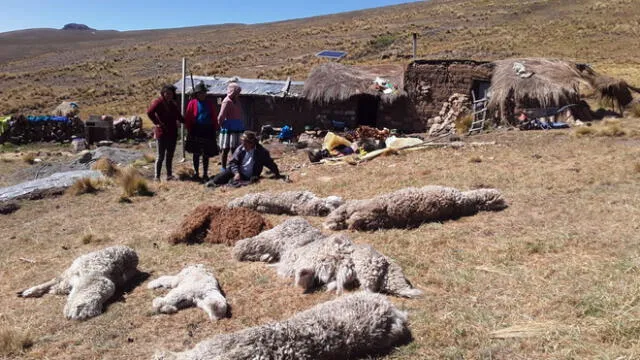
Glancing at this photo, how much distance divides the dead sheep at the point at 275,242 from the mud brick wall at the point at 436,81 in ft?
40.4

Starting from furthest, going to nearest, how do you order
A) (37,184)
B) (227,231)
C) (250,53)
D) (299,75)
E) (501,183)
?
1. (250,53)
2. (299,75)
3. (37,184)
4. (501,183)
5. (227,231)

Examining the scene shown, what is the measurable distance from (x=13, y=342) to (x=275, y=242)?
227cm

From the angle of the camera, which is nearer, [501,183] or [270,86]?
[501,183]

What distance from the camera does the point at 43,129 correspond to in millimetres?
21156

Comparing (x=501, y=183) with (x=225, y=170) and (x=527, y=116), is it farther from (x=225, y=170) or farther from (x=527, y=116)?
(x=527, y=116)

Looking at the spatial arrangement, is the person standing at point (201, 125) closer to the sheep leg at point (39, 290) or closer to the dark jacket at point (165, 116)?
the dark jacket at point (165, 116)

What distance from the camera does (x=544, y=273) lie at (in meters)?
4.15

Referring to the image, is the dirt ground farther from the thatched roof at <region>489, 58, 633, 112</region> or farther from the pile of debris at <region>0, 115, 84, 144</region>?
the pile of debris at <region>0, 115, 84, 144</region>

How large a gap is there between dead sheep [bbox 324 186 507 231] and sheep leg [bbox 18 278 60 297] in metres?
2.84

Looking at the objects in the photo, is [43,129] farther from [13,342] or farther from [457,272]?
[457,272]

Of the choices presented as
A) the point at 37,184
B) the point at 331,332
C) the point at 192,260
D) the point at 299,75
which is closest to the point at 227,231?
the point at 192,260

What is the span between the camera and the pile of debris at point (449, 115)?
53.8 feet

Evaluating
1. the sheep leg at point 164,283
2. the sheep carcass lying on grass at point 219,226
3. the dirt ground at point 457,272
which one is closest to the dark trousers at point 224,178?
the dirt ground at point 457,272

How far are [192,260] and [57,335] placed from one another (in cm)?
167
